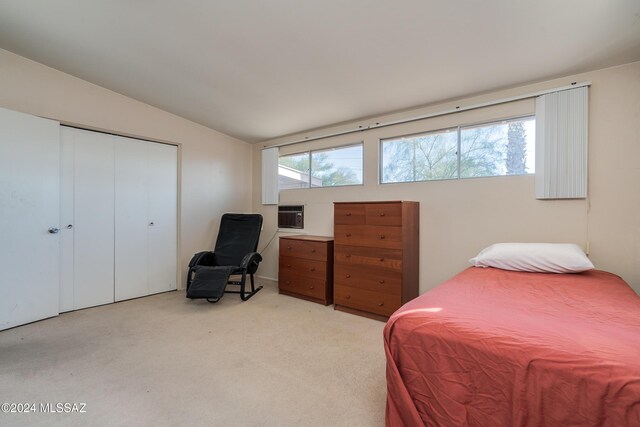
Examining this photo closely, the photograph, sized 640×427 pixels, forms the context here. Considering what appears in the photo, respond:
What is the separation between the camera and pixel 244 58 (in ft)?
7.98

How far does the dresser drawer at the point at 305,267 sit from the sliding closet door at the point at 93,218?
214 centimetres

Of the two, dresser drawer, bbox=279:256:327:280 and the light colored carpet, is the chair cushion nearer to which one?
the light colored carpet

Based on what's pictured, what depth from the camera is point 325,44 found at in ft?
7.07

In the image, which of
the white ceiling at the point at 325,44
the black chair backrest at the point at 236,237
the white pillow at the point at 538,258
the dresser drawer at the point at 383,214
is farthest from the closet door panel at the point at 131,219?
the white pillow at the point at 538,258

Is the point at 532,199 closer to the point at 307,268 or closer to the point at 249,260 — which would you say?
the point at 307,268

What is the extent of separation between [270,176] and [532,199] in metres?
3.48

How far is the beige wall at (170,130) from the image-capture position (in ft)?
8.80

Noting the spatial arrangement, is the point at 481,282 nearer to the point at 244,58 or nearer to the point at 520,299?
the point at 520,299

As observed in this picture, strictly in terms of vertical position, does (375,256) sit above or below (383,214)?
below

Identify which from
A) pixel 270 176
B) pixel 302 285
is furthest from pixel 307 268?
pixel 270 176

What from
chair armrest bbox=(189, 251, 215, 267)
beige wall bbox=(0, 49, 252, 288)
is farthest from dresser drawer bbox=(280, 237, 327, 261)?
beige wall bbox=(0, 49, 252, 288)

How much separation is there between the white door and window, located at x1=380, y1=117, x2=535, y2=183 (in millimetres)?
3683

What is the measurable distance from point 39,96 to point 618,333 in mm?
4712

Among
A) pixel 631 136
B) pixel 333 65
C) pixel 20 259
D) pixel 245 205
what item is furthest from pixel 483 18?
pixel 20 259
